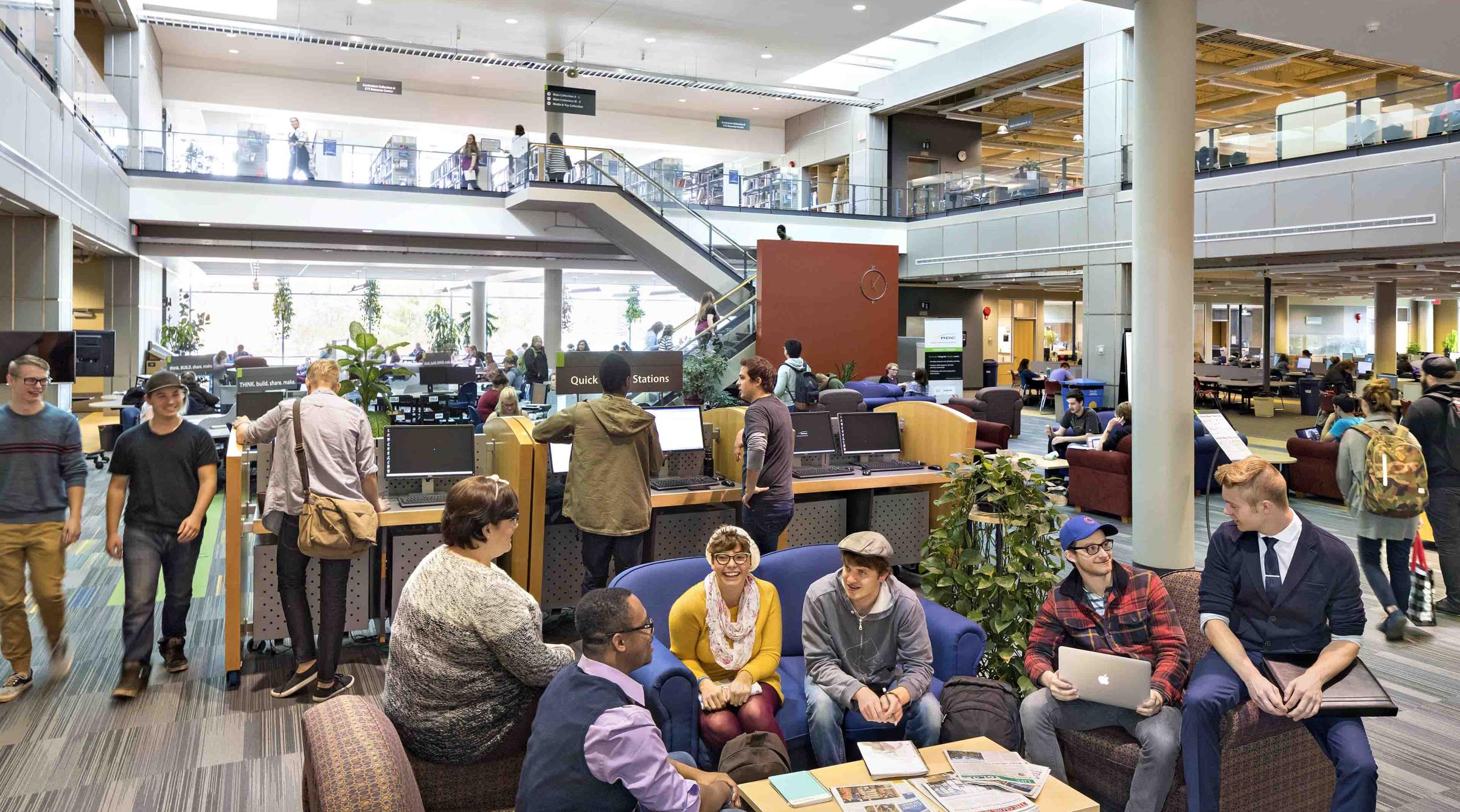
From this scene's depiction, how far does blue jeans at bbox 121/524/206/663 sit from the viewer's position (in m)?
4.31

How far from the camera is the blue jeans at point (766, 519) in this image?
519cm

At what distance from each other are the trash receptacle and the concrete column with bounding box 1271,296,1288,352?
16007mm

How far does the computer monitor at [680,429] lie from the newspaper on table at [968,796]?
134 inches

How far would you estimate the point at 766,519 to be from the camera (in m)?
5.21

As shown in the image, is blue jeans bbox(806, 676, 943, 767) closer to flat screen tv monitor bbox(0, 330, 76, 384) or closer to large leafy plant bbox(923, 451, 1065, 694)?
large leafy plant bbox(923, 451, 1065, 694)

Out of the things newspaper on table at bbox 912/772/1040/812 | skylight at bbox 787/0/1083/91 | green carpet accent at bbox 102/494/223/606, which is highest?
skylight at bbox 787/0/1083/91

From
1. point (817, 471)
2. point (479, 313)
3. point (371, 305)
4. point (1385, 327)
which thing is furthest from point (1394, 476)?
point (371, 305)

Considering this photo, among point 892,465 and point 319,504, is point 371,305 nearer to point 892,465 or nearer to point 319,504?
point 892,465

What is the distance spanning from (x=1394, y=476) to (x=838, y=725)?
3869 millimetres

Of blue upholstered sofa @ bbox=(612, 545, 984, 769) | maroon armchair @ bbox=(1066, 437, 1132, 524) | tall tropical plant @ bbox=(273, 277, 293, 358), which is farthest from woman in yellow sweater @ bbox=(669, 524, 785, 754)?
tall tropical plant @ bbox=(273, 277, 293, 358)

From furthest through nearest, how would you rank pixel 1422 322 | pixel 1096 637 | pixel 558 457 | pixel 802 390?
1. pixel 1422 322
2. pixel 802 390
3. pixel 558 457
4. pixel 1096 637

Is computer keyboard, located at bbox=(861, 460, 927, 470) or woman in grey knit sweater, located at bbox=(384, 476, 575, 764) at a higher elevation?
computer keyboard, located at bbox=(861, 460, 927, 470)

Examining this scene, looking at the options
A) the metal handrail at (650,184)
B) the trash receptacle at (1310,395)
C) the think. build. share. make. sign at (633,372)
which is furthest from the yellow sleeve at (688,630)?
the trash receptacle at (1310,395)

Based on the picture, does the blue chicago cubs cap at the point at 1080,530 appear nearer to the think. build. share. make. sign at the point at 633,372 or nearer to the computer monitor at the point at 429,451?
the think. build. share. make. sign at the point at 633,372
